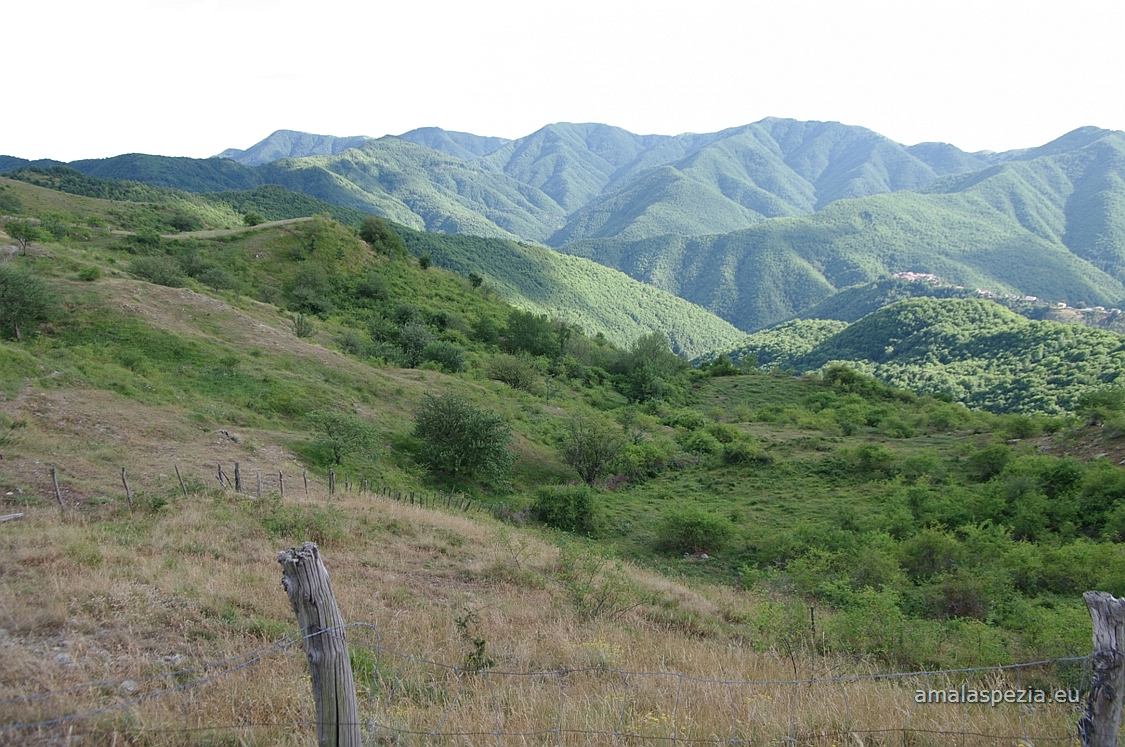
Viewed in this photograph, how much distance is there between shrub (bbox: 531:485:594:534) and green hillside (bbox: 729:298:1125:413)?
4029cm

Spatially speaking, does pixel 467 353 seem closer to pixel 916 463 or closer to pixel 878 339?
pixel 916 463

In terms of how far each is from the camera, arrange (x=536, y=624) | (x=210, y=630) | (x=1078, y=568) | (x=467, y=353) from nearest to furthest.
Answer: (x=210, y=630) → (x=536, y=624) → (x=1078, y=568) → (x=467, y=353)

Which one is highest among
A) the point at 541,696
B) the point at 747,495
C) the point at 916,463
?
the point at 541,696


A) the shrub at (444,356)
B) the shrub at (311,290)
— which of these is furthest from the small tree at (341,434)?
the shrub at (311,290)

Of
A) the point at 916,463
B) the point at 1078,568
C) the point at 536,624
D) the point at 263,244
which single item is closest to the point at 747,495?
the point at 916,463

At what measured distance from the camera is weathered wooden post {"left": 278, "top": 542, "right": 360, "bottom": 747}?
3.83m

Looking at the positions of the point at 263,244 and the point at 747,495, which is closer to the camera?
the point at 747,495

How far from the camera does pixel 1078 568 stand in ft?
49.6

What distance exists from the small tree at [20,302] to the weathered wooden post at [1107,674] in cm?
3136

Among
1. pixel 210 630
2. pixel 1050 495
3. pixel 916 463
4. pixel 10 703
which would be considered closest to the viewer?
pixel 10 703

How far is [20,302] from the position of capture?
23.5 meters

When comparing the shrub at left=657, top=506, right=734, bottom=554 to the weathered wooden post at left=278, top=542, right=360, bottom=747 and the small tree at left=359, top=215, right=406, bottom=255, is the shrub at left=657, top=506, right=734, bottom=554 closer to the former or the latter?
the weathered wooden post at left=278, top=542, right=360, bottom=747

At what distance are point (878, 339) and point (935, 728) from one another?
126165 mm

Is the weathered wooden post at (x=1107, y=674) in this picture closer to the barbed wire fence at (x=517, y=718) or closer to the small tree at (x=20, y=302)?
the barbed wire fence at (x=517, y=718)
